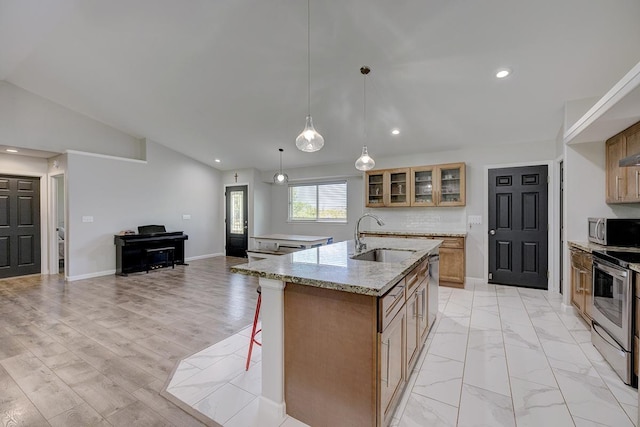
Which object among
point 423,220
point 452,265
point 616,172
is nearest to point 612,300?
point 616,172

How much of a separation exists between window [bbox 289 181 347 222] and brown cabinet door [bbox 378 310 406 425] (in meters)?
4.93

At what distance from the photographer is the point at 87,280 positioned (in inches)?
205

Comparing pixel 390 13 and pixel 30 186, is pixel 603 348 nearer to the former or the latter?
pixel 390 13

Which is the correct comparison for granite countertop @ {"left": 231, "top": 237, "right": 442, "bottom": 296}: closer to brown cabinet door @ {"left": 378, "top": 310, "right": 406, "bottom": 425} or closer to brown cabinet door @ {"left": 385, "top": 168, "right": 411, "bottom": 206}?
brown cabinet door @ {"left": 378, "top": 310, "right": 406, "bottom": 425}

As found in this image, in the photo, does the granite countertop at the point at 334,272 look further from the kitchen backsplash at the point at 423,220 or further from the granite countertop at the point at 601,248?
the kitchen backsplash at the point at 423,220

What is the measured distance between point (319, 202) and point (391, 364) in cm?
560

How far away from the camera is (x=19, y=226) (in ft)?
17.9

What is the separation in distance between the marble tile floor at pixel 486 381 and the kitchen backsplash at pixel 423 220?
84.7 inches

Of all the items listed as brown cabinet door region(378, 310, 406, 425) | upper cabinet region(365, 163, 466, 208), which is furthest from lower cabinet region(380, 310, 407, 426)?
upper cabinet region(365, 163, 466, 208)

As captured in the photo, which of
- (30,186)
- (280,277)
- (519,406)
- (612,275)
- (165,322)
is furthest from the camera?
(30,186)

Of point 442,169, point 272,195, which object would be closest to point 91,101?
point 272,195

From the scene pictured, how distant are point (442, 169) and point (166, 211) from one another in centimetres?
624

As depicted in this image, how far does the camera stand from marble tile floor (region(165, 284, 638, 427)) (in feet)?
5.72

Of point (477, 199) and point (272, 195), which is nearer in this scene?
point (477, 199)
